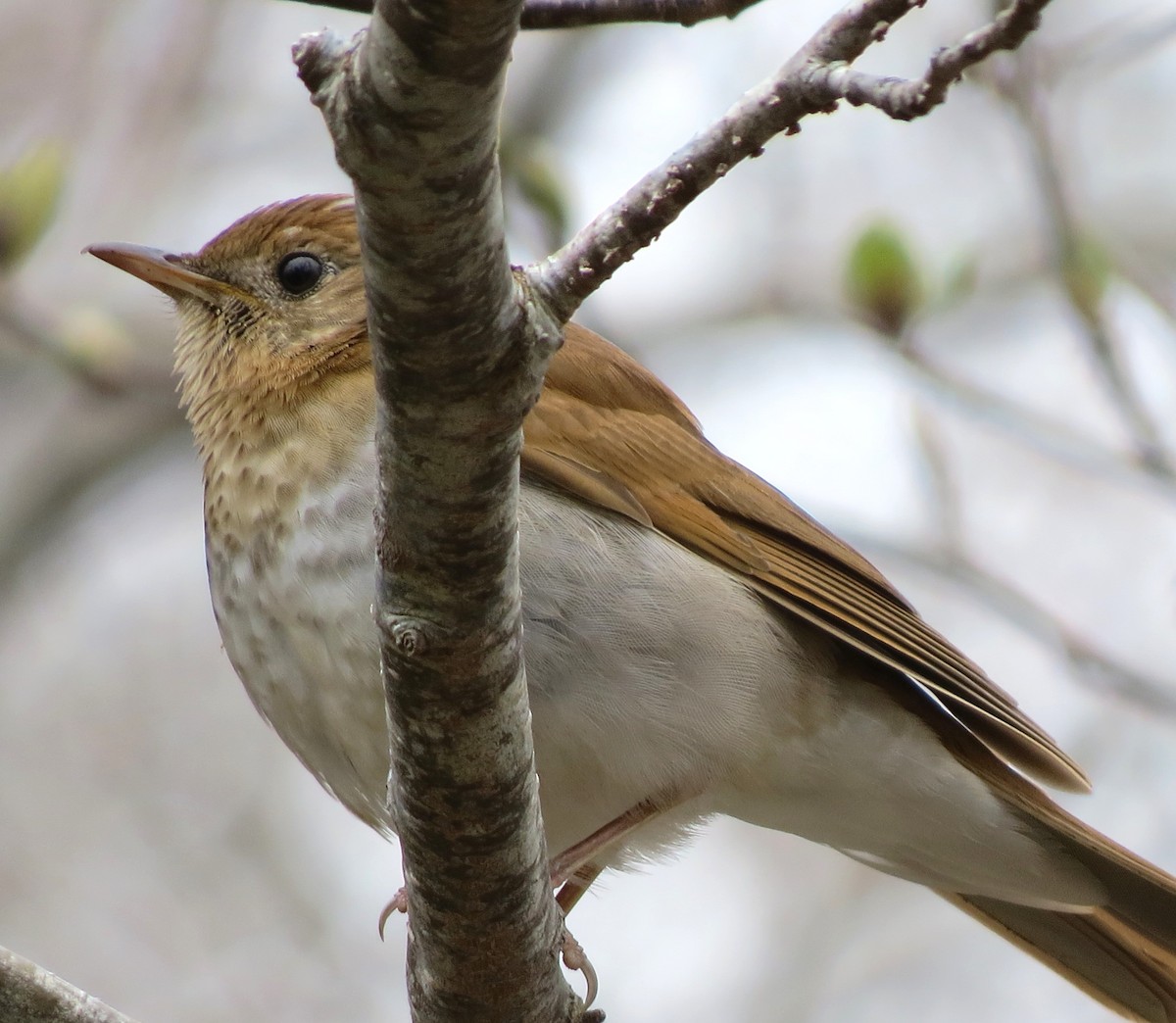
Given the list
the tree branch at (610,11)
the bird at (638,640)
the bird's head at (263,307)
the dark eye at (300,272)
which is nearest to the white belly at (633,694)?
the bird at (638,640)

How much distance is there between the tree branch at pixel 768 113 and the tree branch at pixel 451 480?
0.49ft

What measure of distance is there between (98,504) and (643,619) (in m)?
5.48

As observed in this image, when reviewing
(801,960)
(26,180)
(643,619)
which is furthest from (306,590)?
(801,960)

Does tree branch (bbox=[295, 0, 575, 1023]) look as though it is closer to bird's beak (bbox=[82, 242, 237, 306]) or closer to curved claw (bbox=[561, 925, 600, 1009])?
curved claw (bbox=[561, 925, 600, 1009])

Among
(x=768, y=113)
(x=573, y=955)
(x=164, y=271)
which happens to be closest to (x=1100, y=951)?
(x=573, y=955)

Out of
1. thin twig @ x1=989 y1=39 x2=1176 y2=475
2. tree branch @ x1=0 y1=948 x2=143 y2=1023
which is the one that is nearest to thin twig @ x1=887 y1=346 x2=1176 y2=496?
thin twig @ x1=989 y1=39 x2=1176 y2=475

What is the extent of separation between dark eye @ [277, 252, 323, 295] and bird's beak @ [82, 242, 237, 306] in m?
0.15

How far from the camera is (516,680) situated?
2.74 meters

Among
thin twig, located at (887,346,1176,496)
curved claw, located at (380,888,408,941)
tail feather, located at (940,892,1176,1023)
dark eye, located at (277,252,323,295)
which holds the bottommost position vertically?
Result: curved claw, located at (380,888,408,941)

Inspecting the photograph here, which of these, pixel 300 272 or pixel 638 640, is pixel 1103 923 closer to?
pixel 638 640

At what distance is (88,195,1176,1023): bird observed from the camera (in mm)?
3615

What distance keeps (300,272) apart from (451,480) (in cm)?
202

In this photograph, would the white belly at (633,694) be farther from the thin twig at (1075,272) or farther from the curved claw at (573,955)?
the thin twig at (1075,272)

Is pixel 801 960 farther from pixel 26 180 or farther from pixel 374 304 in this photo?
pixel 374 304
